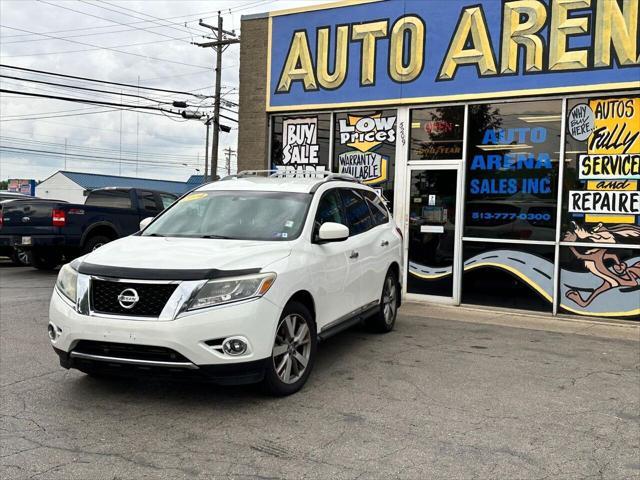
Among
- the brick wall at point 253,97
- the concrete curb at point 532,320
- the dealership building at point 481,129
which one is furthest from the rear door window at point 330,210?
the brick wall at point 253,97

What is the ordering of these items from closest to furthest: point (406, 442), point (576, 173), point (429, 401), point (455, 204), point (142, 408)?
point (406, 442) → point (142, 408) → point (429, 401) → point (576, 173) → point (455, 204)

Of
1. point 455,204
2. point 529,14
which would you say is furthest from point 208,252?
point 529,14

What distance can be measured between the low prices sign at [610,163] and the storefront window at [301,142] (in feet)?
14.7

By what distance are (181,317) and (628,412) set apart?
3.61 m

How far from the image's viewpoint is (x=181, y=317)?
425cm

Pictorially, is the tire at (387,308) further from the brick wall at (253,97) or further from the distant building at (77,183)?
the distant building at (77,183)

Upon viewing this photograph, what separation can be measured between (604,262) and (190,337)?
22.8ft

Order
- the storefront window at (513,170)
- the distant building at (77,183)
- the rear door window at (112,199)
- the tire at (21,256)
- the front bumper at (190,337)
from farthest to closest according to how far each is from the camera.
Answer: the distant building at (77,183)
the rear door window at (112,199)
the tire at (21,256)
the storefront window at (513,170)
the front bumper at (190,337)

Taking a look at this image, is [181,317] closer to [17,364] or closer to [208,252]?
[208,252]

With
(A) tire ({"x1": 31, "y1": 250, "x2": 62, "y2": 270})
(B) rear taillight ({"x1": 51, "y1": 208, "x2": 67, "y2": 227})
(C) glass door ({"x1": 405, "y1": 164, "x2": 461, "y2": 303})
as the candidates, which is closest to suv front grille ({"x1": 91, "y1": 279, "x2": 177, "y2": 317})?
(C) glass door ({"x1": 405, "y1": 164, "x2": 461, "y2": 303})

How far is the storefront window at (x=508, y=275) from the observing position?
936cm

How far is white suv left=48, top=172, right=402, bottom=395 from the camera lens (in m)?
4.29

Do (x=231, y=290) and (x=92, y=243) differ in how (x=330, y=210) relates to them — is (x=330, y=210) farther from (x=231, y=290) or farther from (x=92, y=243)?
(x=92, y=243)

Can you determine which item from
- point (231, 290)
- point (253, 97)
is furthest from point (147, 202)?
point (231, 290)
